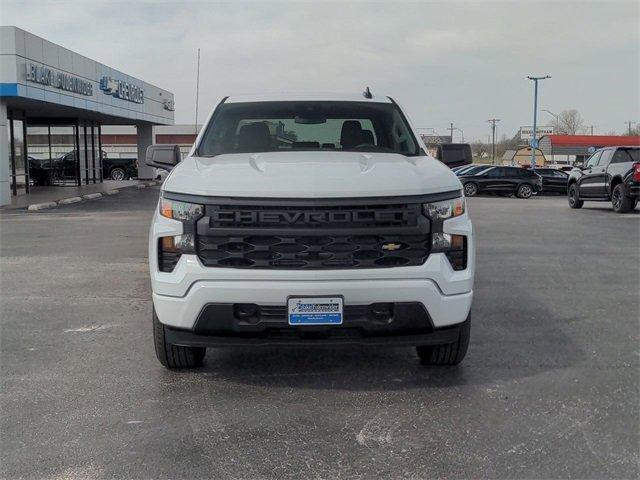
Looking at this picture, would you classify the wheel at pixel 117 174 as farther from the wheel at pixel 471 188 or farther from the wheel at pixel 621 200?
the wheel at pixel 621 200

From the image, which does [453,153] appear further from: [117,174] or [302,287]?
[117,174]

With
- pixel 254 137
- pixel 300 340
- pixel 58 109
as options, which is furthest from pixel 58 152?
pixel 300 340

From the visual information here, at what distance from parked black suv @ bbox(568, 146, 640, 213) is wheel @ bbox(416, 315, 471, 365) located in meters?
13.7

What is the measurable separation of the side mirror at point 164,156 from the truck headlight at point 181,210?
1493mm

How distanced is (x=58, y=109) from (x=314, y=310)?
23.8m

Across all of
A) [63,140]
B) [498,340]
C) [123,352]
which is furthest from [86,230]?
[63,140]

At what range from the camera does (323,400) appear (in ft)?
13.1

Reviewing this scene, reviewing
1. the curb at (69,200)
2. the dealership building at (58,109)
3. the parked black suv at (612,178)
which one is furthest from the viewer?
the curb at (69,200)

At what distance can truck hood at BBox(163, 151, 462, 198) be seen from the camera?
149 inches

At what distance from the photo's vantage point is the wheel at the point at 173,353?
4.23 metres

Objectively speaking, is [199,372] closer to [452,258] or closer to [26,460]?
[26,460]

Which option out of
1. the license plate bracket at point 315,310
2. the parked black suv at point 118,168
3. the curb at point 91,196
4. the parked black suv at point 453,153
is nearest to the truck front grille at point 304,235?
the license plate bracket at point 315,310

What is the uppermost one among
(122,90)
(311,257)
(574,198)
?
(122,90)

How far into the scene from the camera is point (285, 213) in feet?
12.4
